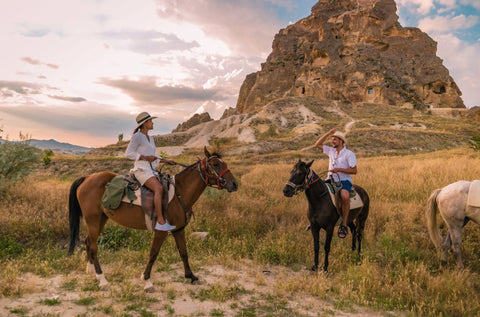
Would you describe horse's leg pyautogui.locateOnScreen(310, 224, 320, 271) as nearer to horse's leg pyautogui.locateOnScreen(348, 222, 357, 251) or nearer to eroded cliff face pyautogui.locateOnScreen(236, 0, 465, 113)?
horse's leg pyautogui.locateOnScreen(348, 222, 357, 251)

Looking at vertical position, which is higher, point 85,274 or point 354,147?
point 354,147

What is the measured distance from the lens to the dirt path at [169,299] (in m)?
4.16

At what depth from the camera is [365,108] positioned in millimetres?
68750

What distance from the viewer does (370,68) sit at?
80.6m

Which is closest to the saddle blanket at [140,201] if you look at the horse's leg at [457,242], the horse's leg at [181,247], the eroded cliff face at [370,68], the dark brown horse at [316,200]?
the horse's leg at [181,247]

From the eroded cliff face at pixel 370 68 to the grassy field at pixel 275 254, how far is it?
251ft

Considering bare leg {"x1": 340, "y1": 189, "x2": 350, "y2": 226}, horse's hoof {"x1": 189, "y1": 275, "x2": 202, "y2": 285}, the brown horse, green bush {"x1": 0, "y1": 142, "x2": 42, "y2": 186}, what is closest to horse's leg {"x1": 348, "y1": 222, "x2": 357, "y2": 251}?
bare leg {"x1": 340, "y1": 189, "x2": 350, "y2": 226}

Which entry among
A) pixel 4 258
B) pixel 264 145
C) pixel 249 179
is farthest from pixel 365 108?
pixel 4 258

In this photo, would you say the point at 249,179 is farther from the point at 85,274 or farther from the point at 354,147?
the point at 354,147

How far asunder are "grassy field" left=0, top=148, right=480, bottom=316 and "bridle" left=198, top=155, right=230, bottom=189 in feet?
5.99

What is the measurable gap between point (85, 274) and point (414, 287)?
20.2ft

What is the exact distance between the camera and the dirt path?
416 centimetres

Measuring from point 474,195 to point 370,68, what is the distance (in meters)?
87.2

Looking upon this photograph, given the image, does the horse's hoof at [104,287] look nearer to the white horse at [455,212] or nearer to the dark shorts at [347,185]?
the dark shorts at [347,185]
